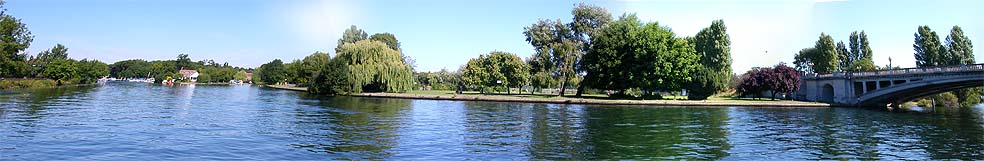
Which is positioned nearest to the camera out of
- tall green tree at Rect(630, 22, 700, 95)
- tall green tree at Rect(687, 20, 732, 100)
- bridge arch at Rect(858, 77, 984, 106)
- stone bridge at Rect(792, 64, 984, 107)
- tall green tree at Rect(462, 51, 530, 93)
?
stone bridge at Rect(792, 64, 984, 107)

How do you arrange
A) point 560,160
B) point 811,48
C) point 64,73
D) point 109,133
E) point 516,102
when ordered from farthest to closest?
point 811,48 < point 64,73 < point 516,102 < point 109,133 < point 560,160

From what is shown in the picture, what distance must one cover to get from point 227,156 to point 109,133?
7557 mm

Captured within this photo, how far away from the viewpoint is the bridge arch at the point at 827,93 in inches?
2331

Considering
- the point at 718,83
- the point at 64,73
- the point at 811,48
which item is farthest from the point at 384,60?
the point at 811,48

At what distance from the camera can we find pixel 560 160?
14172 mm

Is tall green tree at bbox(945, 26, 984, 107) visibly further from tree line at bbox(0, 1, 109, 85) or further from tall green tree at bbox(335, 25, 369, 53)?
tree line at bbox(0, 1, 109, 85)

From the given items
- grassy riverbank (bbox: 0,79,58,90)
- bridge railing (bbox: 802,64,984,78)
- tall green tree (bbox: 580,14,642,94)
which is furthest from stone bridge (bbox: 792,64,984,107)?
grassy riverbank (bbox: 0,79,58,90)

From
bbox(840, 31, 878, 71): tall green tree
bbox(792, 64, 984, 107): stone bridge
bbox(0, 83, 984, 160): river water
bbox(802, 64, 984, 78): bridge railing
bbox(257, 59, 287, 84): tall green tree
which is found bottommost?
bbox(0, 83, 984, 160): river water

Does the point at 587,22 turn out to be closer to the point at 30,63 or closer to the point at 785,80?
the point at 785,80

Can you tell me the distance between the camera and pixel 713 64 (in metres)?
65.6

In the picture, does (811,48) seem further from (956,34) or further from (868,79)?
(868,79)

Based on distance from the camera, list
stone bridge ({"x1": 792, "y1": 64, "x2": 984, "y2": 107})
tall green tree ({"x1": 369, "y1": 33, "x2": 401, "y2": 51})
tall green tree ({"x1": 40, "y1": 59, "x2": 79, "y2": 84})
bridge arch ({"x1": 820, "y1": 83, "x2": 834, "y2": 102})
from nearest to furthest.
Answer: stone bridge ({"x1": 792, "y1": 64, "x2": 984, "y2": 107}) → bridge arch ({"x1": 820, "y1": 83, "x2": 834, "y2": 102}) → tall green tree ({"x1": 40, "y1": 59, "x2": 79, "y2": 84}) → tall green tree ({"x1": 369, "y1": 33, "x2": 401, "y2": 51})

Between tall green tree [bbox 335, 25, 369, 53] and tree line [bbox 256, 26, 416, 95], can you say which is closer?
tree line [bbox 256, 26, 416, 95]

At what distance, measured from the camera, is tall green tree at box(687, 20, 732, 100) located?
6169 cm
